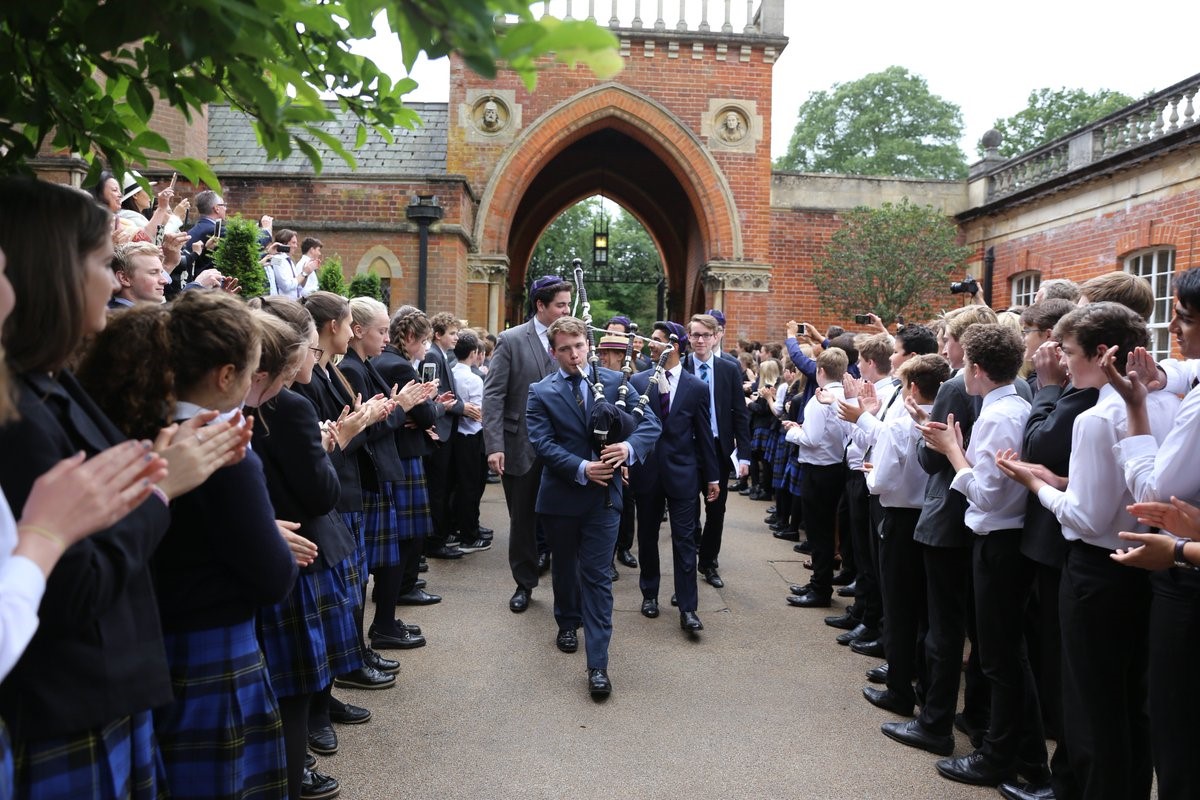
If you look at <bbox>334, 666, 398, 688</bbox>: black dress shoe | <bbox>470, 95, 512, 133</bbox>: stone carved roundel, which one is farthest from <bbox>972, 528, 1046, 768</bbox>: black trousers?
<bbox>470, 95, 512, 133</bbox>: stone carved roundel

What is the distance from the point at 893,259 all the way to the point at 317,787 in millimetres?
17148

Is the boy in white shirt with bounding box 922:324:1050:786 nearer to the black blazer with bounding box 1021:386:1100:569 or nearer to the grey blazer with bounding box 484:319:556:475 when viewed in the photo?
the black blazer with bounding box 1021:386:1100:569

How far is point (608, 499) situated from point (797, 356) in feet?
13.9

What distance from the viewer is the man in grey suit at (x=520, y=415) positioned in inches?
268

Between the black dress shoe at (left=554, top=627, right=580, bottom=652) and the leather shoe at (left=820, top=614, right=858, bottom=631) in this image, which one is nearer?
the black dress shoe at (left=554, top=627, right=580, bottom=652)

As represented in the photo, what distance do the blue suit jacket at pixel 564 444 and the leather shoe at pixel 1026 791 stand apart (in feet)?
8.11

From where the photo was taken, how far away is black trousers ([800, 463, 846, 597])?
717 centimetres

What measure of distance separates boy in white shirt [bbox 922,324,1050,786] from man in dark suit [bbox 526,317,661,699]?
6.29 feet

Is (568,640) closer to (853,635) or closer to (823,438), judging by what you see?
(853,635)

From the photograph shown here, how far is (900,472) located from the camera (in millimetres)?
4926

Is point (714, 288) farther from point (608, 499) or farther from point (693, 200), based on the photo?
point (608, 499)

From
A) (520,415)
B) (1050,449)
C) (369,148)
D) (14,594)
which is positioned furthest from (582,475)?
(369,148)

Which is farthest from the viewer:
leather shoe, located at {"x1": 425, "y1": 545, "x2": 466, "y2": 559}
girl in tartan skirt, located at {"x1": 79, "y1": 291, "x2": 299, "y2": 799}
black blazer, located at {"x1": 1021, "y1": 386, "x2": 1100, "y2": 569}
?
leather shoe, located at {"x1": 425, "y1": 545, "x2": 466, "y2": 559}

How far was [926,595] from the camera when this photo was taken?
4.92 m
